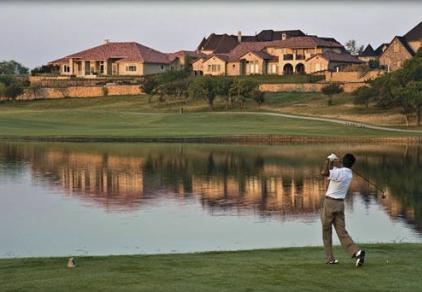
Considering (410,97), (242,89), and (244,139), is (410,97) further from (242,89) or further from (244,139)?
(242,89)

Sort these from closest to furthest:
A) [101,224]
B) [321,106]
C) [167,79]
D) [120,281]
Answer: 1. [120,281]
2. [101,224]
3. [321,106]
4. [167,79]

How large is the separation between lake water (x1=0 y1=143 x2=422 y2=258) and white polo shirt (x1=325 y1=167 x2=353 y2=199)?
7.91 meters

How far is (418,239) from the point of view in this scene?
25.1 m

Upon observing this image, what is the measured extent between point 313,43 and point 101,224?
106m

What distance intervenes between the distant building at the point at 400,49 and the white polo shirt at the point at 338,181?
107 meters

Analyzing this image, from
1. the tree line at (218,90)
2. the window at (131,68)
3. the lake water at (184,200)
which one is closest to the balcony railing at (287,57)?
the window at (131,68)

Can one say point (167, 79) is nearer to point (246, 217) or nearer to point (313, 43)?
point (313, 43)

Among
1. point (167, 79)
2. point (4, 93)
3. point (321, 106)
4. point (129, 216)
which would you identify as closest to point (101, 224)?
point (129, 216)

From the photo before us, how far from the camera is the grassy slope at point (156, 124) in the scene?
73925 millimetres

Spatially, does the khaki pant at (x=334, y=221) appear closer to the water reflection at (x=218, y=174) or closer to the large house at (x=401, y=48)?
the water reflection at (x=218, y=174)

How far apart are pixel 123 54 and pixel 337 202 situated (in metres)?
123

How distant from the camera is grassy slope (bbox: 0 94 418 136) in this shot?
73.9 m

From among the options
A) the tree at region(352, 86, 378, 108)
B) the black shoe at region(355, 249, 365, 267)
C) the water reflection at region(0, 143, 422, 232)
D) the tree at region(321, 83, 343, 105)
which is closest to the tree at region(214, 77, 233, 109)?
the tree at region(321, 83, 343, 105)

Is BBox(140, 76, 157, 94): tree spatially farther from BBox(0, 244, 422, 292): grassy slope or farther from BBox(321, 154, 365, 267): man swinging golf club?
BBox(321, 154, 365, 267): man swinging golf club
